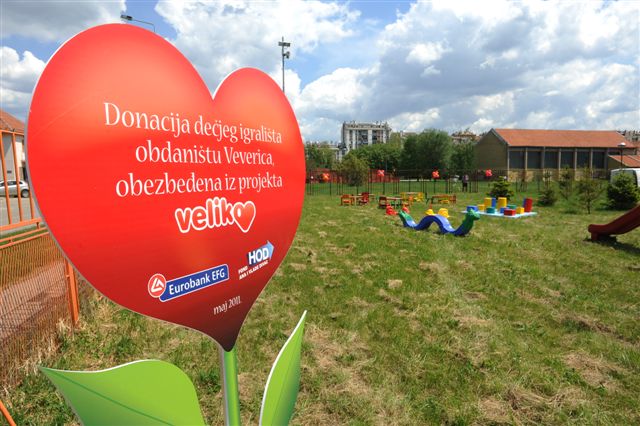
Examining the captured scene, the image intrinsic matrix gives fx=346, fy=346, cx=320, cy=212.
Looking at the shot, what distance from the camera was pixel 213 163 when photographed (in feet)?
4.90

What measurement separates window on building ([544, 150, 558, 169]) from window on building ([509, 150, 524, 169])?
3729 mm

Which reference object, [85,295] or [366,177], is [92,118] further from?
[366,177]

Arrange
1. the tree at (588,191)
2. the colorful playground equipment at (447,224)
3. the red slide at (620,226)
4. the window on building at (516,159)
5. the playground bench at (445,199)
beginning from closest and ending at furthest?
the red slide at (620,226), the colorful playground equipment at (447,224), the tree at (588,191), the playground bench at (445,199), the window on building at (516,159)

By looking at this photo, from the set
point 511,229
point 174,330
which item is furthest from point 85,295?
point 511,229

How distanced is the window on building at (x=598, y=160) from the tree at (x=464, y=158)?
16314 millimetres

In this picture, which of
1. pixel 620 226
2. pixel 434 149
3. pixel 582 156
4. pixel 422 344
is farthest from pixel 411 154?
pixel 422 344

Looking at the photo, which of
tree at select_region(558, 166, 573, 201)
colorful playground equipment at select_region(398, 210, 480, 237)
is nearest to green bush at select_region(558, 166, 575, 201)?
tree at select_region(558, 166, 573, 201)

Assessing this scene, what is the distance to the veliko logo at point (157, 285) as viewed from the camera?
4.15 feet

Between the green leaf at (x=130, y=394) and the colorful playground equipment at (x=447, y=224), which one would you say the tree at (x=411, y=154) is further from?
the green leaf at (x=130, y=394)

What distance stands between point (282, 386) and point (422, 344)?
2.93 meters

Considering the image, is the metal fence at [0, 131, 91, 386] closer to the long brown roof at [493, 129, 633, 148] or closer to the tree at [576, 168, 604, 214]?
A: the tree at [576, 168, 604, 214]

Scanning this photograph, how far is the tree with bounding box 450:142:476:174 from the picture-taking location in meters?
54.8

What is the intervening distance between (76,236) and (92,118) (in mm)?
372

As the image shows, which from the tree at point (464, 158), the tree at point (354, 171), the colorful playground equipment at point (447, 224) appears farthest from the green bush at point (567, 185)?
the tree at point (464, 158)
